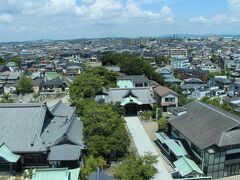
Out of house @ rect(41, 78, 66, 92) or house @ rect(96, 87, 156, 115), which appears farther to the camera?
house @ rect(41, 78, 66, 92)

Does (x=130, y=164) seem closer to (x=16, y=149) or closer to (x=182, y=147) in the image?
(x=182, y=147)

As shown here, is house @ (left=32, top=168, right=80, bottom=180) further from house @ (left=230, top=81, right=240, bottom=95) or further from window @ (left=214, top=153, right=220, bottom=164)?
house @ (left=230, top=81, right=240, bottom=95)

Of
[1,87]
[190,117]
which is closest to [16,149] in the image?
[190,117]

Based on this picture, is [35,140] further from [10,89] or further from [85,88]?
[10,89]

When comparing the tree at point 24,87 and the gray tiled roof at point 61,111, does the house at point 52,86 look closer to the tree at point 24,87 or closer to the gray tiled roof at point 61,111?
the tree at point 24,87

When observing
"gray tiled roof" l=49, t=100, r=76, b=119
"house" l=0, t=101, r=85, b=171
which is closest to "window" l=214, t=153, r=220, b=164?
"house" l=0, t=101, r=85, b=171

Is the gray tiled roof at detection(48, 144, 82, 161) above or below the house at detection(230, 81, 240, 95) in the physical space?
above
